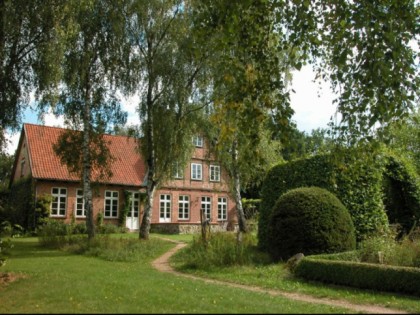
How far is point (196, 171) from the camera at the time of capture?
39.1 meters

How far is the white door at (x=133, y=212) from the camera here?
112ft

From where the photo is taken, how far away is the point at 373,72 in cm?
694

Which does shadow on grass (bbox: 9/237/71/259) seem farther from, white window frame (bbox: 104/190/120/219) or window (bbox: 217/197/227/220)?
window (bbox: 217/197/227/220)

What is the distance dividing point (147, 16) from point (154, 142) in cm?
613

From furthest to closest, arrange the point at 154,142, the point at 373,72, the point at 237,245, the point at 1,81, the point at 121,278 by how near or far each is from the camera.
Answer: the point at 154,142
the point at 237,245
the point at 1,81
the point at 121,278
the point at 373,72

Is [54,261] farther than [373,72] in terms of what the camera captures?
Yes

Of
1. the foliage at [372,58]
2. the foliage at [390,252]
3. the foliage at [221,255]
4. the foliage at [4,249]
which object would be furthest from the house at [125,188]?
the foliage at [372,58]

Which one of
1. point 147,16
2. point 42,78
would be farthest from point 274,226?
point 147,16

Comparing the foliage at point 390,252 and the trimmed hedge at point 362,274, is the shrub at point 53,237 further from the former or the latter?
the foliage at point 390,252

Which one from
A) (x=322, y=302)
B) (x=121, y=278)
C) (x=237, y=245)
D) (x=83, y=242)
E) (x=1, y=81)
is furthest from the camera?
(x=83, y=242)

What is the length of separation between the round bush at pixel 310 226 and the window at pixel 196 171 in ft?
79.7

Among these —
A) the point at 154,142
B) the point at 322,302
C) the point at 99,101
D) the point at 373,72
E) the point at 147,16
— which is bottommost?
the point at 322,302

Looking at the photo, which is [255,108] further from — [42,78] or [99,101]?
[99,101]

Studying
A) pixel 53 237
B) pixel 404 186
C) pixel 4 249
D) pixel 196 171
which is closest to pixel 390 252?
pixel 404 186
